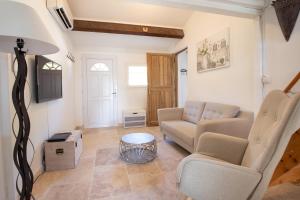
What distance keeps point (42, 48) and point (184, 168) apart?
1.26 metres

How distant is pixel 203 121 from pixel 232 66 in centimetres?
120

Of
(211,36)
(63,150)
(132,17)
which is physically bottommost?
(63,150)

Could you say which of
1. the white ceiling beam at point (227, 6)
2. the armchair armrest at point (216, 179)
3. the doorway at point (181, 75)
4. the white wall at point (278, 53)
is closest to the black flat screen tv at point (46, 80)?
the white ceiling beam at point (227, 6)

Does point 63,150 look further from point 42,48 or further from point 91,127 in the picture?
point 91,127

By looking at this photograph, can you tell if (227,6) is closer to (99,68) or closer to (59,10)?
(59,10)

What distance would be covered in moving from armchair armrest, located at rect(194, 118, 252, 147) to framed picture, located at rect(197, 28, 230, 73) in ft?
3.47

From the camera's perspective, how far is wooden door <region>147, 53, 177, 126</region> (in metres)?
4.93

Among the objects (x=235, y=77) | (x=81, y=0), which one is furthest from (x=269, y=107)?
(x=81, y=0)

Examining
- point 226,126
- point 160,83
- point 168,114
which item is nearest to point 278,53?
point 226,126

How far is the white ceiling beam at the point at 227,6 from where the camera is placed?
2.07 metres

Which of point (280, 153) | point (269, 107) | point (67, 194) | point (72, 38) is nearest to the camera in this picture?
point (280, 153)

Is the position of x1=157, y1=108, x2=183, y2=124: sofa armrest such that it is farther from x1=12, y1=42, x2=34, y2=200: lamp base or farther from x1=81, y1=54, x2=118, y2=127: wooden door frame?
x1=12, y1=42, x2=34, y2=200: lamp base

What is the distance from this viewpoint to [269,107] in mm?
1432

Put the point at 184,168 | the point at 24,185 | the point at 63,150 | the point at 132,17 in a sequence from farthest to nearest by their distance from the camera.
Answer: the point at 132,17, the point at 63,150, the point at 184,168, the point at 24,185
